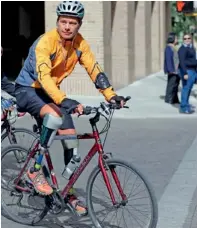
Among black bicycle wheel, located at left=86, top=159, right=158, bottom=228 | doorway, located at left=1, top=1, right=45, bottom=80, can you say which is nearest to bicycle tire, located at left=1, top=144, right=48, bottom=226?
black bicycle wheel, located at left=86, top=159, right=158, bottom=228

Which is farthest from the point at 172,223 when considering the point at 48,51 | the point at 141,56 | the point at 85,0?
the point at 141,56

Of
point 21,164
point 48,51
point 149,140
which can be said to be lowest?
point 149,140

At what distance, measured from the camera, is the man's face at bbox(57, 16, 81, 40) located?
5.89m

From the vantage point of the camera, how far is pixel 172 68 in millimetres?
16109

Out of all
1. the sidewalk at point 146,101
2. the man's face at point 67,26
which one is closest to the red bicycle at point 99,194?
the man's face at point 67,26

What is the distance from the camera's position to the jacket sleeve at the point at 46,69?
18.3ft

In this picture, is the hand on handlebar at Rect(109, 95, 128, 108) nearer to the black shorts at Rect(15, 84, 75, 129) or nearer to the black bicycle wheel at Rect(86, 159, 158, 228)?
the black bicycle wheel at Rect(86, 159, 158, 228)

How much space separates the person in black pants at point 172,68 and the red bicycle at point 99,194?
998 centimetres

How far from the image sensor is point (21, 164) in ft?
21.2

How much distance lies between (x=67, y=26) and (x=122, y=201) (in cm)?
144

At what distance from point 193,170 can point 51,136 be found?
318 cm

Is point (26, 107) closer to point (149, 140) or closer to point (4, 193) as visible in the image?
point (4, 193)

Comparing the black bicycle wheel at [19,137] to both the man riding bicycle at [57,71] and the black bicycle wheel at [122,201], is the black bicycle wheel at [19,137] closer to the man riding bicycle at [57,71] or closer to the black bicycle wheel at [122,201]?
the man riding bicycle at [57,71]

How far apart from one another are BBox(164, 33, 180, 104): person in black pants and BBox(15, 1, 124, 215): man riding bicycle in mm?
10096
